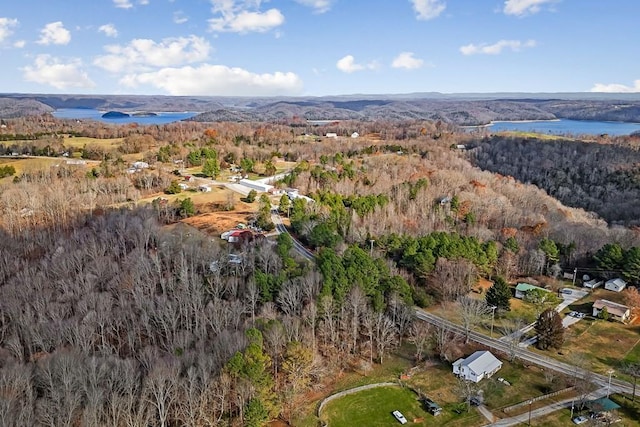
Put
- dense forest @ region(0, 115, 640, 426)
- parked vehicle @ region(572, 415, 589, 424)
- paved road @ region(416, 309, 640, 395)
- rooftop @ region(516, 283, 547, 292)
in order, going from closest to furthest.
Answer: dense forest @ region(0, 115, 640, 426) → parked vehicle @ region(572, 415, 589, 424) → paved road @ region(416, 309, 640, 395) → rooftop @ region(516, 283, 547, 292)

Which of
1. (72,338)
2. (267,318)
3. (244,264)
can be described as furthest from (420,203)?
(72,338)

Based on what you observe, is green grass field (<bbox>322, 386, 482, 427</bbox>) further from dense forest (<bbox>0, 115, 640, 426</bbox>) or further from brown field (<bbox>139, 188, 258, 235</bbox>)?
brown field (<bbox>139, 188, 258, 235</bbox>)

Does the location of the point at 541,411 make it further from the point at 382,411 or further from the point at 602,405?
the point at 382,411

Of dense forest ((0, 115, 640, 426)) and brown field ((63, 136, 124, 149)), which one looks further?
brown field ((63, 136, 124, 149))

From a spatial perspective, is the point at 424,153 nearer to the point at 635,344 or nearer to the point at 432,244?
the point at 432,244

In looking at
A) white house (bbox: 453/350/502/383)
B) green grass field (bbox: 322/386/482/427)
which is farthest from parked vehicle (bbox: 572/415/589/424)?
white house (bbox: 453/350/502/383)

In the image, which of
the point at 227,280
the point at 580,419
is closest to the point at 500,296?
the point at 580,419

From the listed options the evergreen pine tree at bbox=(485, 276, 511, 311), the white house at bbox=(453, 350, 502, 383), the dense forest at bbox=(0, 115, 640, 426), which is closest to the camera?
the dense forest at bbox=(0, 115, 640, 426)
